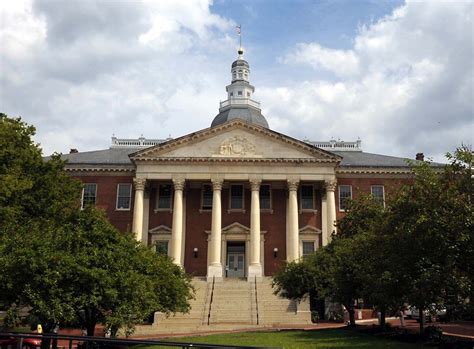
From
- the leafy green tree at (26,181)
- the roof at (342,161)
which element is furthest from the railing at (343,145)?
the leafy green tree at (26,181)

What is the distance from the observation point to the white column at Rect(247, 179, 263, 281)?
152ft

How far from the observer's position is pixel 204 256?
166 ft

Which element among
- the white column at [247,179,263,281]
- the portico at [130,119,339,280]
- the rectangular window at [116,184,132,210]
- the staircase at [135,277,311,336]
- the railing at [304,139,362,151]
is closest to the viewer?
the staircase at [135,277,311,336]

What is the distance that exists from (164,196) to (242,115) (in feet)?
77.3

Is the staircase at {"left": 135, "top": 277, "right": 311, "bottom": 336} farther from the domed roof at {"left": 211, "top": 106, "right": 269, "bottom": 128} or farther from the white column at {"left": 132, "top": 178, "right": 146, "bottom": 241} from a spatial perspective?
the domed roof at {"left": 211, "top": 106, "right": 269, "bottom": 128}

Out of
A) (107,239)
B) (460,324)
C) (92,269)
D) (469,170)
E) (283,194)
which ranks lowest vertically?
(460,324)

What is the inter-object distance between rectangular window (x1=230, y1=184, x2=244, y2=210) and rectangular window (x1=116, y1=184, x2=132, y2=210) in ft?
32.7

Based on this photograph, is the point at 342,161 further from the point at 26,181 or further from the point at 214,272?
the point at 26,181

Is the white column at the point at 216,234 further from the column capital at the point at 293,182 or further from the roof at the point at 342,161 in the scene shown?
the roof at the point at 342,161

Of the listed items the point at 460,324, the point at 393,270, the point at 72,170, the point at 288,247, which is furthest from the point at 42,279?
the point at 72,170

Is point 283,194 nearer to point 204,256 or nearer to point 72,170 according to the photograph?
point 204,256

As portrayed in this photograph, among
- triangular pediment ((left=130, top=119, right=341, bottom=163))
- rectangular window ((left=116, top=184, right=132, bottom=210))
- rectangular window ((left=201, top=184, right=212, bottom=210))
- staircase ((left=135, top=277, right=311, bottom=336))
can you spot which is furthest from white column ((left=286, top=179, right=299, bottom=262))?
rectangular window ((left=116, top=184, right=132, bottom=210))

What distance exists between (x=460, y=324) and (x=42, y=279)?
26976 millimetres

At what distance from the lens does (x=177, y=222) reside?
48125 mm
